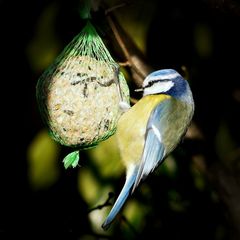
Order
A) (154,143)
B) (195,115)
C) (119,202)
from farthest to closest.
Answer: (195,115) → (154,143) → (119,202)

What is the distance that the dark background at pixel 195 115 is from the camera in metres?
3.14

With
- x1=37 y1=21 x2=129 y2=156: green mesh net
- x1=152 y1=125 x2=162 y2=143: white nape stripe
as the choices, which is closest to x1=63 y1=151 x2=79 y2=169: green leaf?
x1=37 y1=21 x2=129 y2=156: green mesh net

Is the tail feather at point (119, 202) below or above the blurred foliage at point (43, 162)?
A: above

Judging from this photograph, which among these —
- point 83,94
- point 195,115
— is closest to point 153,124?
point 83,94

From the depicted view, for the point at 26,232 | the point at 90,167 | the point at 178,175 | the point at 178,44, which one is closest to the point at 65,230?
the point at 26,232

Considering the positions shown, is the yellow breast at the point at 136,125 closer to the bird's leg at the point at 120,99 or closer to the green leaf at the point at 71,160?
the bird's leg at the point at 120,99

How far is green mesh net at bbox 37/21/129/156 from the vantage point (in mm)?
2092

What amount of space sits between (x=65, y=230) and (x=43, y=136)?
2.07 ft

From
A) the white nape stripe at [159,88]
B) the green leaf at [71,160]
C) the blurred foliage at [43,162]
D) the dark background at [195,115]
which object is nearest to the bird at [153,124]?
the white nape stripe at [159,88]

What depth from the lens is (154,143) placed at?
7.05 feet

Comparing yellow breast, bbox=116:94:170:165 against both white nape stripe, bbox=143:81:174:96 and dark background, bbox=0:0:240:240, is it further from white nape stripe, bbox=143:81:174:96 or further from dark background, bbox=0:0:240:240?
dark background, bbox=0:0:240:240

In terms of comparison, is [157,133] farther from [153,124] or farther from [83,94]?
[83,94]

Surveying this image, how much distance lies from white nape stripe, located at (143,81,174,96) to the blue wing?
0.06 m

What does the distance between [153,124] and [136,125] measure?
7cm
